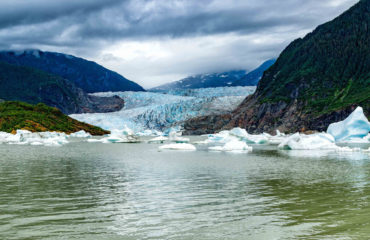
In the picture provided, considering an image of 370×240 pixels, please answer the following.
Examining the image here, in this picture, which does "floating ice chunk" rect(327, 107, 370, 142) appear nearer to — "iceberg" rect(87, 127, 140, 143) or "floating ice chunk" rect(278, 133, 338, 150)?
"floating ice chunk" rect(278, 133, 338, 150)

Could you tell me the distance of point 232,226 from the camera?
39.3ft

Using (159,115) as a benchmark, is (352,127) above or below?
below

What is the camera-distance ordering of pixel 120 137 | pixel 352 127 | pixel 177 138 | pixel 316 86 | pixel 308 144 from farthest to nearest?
pixel 316 86 → pixel 120 137 → pixel 177 138 → pixel 352 127 → pixel 308 144

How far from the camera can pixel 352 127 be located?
73.6m

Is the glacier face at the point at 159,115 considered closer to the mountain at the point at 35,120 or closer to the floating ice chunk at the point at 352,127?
the mountain at the point at 35,120

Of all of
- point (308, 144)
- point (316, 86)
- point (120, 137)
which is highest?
point (316, 86)

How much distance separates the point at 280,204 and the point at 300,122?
126781 mm

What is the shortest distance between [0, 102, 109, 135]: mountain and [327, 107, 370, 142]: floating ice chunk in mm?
83653

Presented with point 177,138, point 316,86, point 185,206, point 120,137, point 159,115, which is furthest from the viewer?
point 159,115

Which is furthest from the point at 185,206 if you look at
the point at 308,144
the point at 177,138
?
the point at 177,138

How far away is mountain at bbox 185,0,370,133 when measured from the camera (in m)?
135

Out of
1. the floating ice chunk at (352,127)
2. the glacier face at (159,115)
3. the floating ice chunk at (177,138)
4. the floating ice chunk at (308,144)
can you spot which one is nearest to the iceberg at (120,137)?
Result: the floating ice chunk at (177,138)

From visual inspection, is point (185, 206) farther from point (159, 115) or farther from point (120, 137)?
Result: point (159, 115)

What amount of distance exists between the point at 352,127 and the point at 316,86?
3257 inches
